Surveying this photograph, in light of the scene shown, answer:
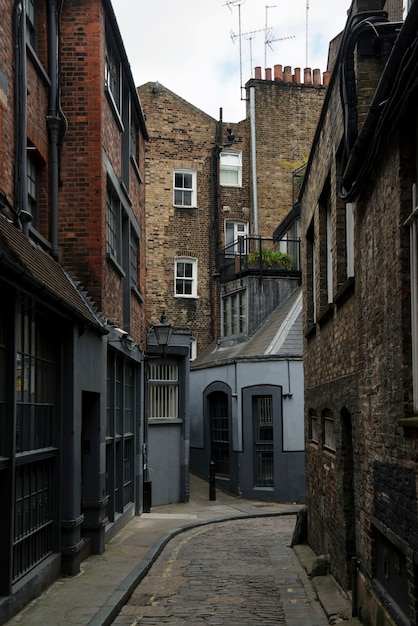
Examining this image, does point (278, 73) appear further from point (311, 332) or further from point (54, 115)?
point (54, 115)

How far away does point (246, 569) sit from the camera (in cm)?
1314

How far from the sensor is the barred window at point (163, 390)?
22812 millimetres

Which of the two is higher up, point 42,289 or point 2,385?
point 42,289

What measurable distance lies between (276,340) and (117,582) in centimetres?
1480

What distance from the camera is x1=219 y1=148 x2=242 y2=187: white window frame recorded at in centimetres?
3466

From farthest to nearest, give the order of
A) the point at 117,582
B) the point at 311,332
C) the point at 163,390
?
the point at 163,390 < the point at 311,332 < the point at 117,582

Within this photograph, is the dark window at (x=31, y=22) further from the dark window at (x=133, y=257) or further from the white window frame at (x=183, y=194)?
the white window frame at (x=183, y=194)

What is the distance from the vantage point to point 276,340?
25.4 m

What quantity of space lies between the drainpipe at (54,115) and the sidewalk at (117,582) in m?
4.93

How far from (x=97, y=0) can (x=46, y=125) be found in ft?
9.40

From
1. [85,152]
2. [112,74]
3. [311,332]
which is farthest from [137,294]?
[311,332]

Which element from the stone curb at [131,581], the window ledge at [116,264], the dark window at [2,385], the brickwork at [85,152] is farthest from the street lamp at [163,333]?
the dark window at [2,385]

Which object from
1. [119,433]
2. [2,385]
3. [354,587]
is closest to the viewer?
[2,385]

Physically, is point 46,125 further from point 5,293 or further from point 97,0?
point 5,293
